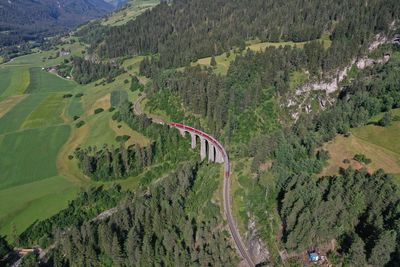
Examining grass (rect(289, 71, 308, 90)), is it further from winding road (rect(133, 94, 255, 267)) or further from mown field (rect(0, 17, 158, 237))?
mown field (rect(0, 17, 158, 237))

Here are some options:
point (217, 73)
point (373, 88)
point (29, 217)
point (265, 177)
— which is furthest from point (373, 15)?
point (29, 217)

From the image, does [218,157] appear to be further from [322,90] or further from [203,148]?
[322,90]

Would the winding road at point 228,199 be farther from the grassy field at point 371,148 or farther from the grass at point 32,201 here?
the grass at point 32,201

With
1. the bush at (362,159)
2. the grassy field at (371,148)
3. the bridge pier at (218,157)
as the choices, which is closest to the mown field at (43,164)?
the bridge pier at (218,157)

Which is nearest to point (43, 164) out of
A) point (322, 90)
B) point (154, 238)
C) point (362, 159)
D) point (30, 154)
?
point (30, 154)

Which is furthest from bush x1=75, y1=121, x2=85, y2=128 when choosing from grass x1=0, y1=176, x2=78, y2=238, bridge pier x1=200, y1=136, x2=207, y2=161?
bridge pier x1=200, y1=136, x2=207, y2=161

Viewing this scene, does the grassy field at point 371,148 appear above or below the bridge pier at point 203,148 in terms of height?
above
